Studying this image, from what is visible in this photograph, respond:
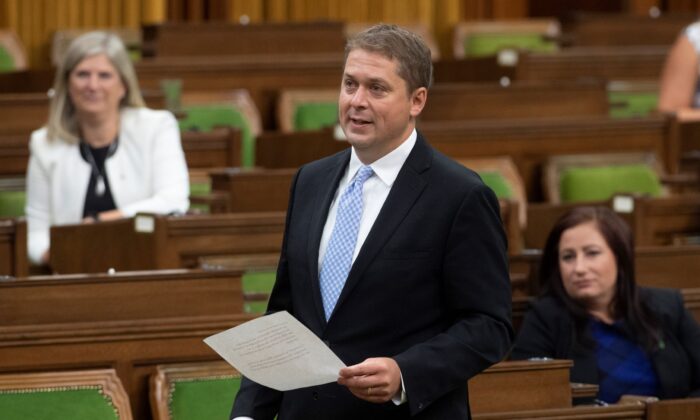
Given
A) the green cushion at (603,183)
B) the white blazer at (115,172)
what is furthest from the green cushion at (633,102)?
the white blazer at (115,172)

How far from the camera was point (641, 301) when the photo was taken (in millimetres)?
3057

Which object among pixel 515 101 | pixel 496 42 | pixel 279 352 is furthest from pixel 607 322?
pixel 496 42

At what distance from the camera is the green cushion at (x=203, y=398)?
2.71m

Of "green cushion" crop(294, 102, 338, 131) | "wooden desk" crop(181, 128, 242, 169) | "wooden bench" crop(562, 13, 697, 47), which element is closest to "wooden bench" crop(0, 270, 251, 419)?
"wooden desk" crop(181, 128, 242, 169)

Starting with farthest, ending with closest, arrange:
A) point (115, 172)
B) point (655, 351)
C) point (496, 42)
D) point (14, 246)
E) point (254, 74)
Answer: point (496, 42) < point (254, 74) < point (115, 172) < point (14, 246) < point (655, 351)

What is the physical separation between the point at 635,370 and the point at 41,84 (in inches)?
120

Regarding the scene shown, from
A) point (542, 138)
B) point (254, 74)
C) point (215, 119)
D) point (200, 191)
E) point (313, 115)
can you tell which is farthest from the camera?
point (254, 74)

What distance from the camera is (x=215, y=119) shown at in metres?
5.07

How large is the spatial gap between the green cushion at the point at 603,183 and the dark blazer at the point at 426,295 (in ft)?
9.50

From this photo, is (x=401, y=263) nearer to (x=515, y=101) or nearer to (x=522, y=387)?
(x=522, y=387)

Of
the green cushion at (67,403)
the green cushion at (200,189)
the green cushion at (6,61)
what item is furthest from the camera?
the green cushion at (6,61)

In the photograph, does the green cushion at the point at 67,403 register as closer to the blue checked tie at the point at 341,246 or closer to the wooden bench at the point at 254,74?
the blue checked tie at the point at 341,246

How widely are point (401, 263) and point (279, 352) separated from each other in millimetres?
187

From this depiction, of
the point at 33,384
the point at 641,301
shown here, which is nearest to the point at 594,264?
the point at 641,301
